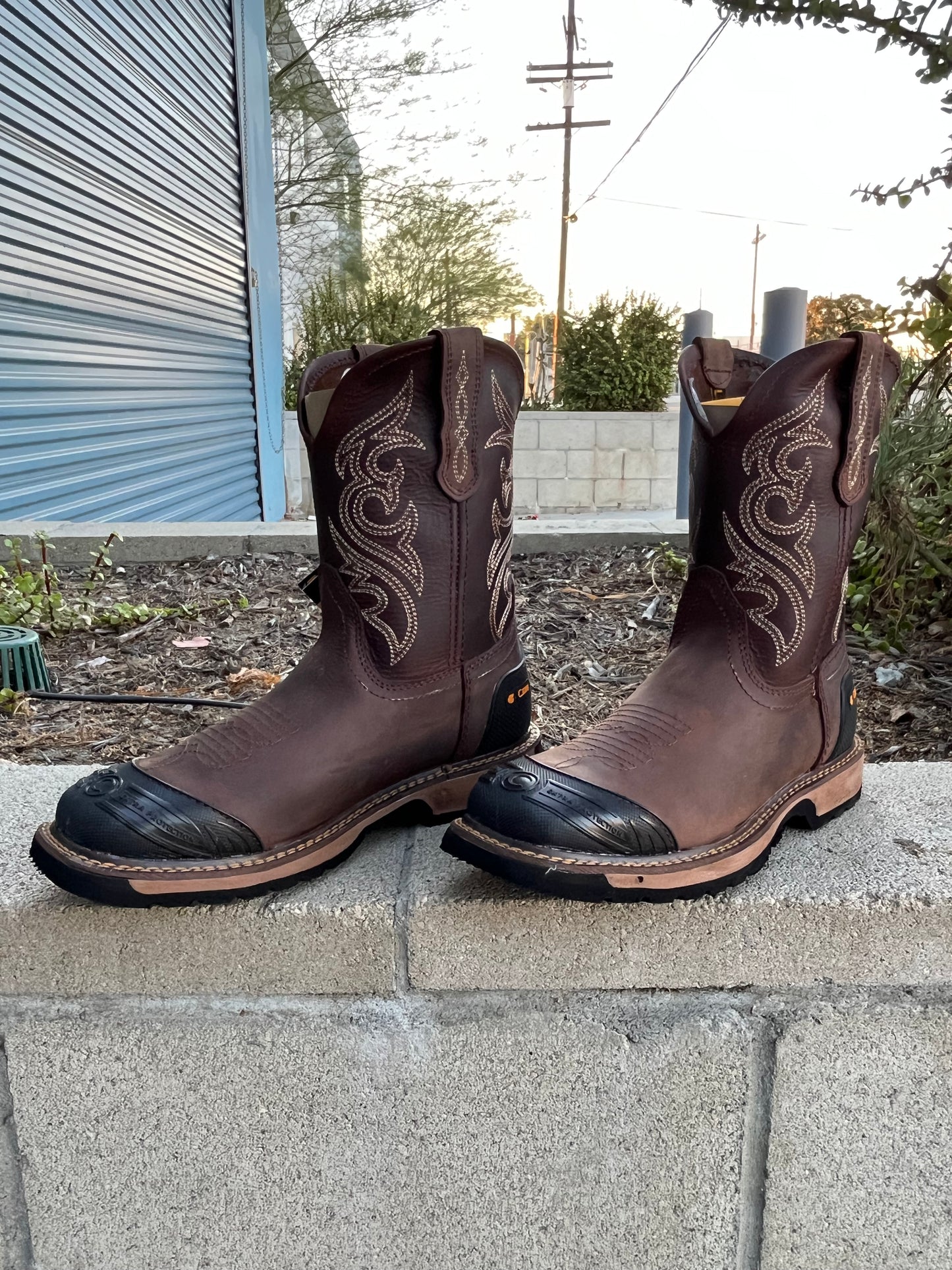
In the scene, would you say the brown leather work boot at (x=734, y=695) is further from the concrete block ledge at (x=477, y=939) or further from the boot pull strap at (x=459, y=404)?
the boot pull strap at (x=459, y=404)

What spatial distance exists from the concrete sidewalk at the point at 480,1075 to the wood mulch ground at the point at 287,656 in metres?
0.71

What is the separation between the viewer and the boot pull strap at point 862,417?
0.91 m

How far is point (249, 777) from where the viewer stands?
0.91 meters

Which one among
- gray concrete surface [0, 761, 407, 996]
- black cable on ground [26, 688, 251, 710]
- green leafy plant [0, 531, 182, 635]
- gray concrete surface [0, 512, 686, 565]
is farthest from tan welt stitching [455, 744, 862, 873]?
gray concrete surface [0, 512, 686, 565]

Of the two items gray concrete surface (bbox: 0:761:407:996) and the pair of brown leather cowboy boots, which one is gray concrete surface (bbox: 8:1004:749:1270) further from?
the pair of brown leather cowboy boots

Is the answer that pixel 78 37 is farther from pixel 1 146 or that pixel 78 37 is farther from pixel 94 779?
pixel 94 779

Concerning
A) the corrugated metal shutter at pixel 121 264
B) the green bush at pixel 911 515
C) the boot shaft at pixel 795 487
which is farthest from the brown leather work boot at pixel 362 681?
the corrugated metal shutter at pixel 121 264

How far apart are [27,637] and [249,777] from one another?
1.22 meters

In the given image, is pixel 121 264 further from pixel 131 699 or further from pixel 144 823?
pixel 144 823

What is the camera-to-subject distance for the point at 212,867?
86 centimetres

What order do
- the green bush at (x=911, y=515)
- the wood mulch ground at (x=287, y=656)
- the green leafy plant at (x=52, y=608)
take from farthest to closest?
the green leafy plant at (x=52, y=608) < the green bush at (x=911, y=515) < the wood mulch ground at (x=287, y=656)

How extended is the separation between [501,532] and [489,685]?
0.19 meters

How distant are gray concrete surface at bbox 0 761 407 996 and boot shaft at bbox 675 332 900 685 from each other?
508mm

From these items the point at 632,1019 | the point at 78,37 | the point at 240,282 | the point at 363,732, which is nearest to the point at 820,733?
the point at 632,1019
